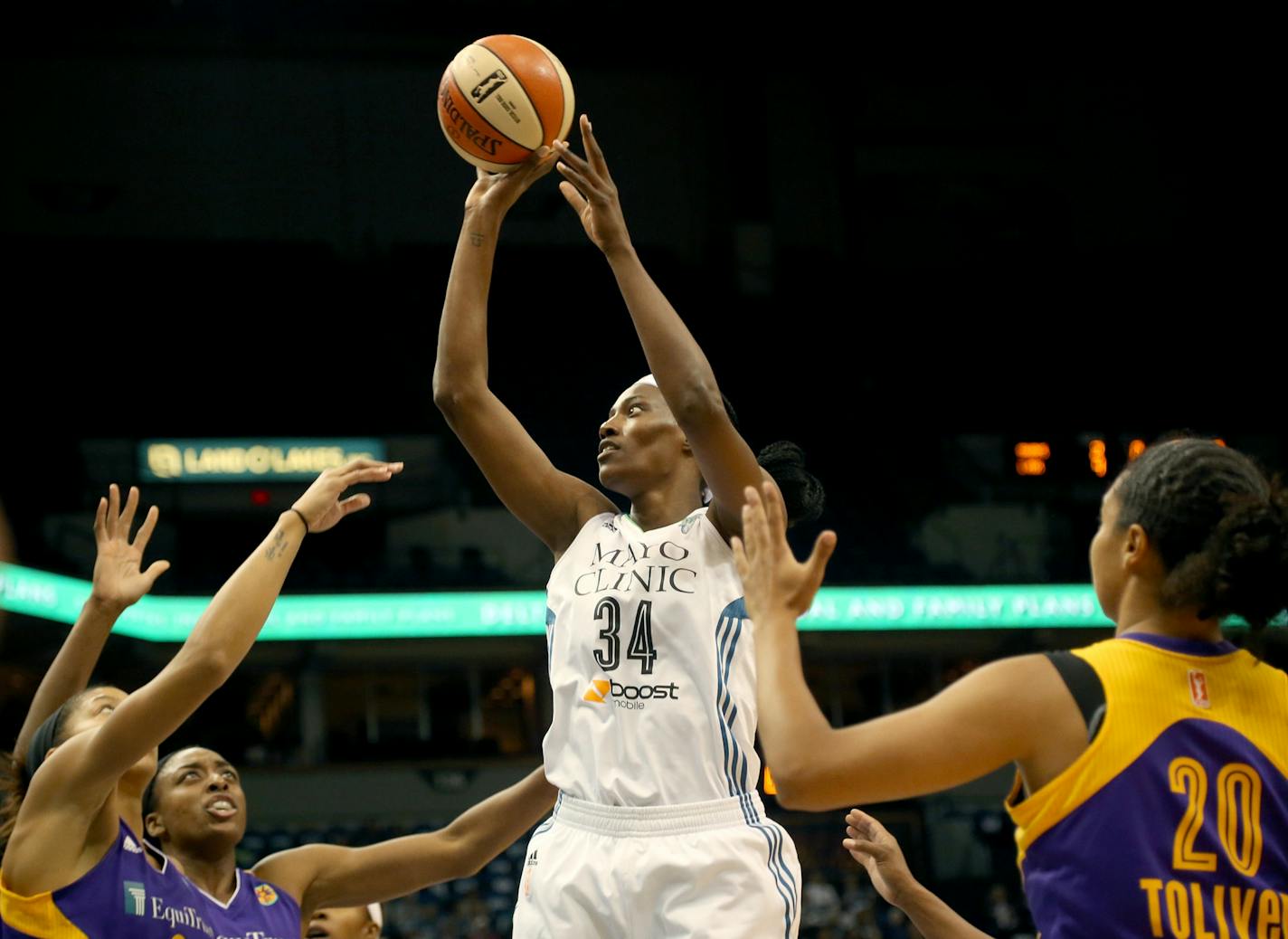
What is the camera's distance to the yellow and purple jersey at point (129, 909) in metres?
3.18

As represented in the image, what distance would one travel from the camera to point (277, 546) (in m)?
3.39

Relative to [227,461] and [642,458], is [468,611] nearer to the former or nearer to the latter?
[227,461]

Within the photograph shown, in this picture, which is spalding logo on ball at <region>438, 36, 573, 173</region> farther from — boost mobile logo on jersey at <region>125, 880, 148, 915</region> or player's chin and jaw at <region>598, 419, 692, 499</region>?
boost mobile logo on jersey at <region>125, 880, 148, 915</region>

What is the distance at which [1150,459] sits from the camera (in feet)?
7.32

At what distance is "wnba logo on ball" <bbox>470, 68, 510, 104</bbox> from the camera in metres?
3.67

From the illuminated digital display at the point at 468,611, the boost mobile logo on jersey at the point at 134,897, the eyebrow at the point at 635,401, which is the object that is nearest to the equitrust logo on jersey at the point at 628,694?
the eyebrow at the point at 635,401

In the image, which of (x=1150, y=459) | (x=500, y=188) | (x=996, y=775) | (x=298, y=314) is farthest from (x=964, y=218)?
(x=1150, y=459)

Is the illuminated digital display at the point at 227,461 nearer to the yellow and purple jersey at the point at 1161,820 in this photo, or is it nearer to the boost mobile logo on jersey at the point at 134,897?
the boost mobile logo on jersey at the point at 134,897

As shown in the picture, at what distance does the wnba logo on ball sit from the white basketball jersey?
118cm

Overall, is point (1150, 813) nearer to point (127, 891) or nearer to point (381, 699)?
point (127, 891)

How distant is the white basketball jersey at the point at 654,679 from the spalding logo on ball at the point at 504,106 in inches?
41.8

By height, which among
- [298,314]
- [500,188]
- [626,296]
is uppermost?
[298,314]

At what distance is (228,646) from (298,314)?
1189 cm

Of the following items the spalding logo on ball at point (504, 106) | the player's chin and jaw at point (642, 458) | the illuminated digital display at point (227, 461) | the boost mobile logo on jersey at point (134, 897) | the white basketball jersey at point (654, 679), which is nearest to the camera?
the white basketball jersey at point (654, 679)
